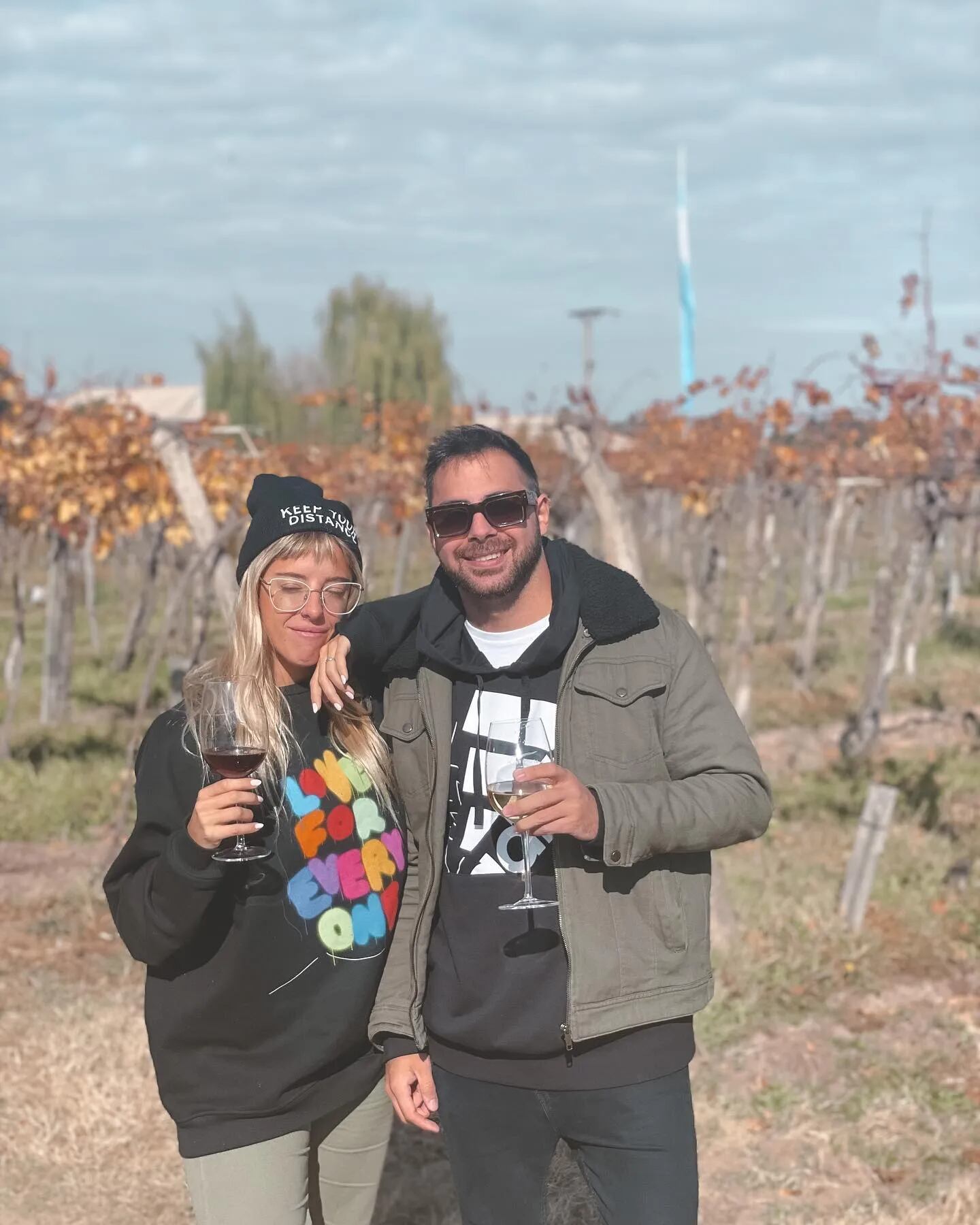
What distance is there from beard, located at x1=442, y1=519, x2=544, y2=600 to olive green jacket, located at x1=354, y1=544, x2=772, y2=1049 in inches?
4.4

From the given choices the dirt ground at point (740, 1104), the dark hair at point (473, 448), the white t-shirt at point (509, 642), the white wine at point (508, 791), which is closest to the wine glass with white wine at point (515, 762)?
the white wine at point (508, 791)

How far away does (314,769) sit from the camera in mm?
2359

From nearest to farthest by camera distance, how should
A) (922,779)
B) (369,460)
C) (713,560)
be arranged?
(922,779)
(713,560)
(369,460)

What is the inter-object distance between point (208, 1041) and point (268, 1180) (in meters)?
0.25

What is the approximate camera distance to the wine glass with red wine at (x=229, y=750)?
84.1 inches

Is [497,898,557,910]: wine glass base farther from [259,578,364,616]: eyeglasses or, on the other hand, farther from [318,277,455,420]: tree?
[318,277,455,420]: tree

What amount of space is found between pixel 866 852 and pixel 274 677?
13.4 ft

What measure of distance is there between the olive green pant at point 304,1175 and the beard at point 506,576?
0.95 metres

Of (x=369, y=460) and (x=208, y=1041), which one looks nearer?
(x=208, y=1041)

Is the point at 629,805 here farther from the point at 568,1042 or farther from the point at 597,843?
the point at 568,1042

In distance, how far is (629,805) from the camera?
2.09 m

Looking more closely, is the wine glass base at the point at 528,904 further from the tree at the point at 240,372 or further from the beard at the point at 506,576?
the tree at the point at 240,372

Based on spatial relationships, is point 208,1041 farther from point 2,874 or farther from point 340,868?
point 2,874

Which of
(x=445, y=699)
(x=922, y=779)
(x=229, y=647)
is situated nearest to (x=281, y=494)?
(x=229, y=647)
